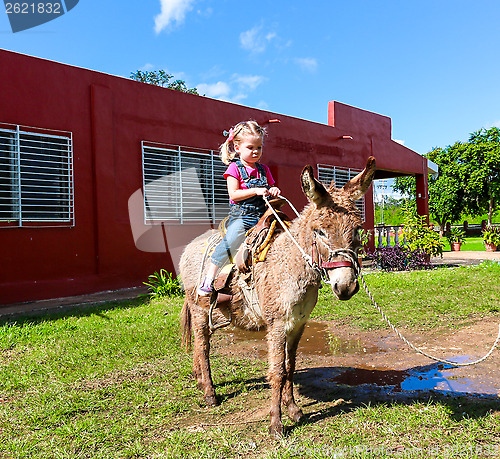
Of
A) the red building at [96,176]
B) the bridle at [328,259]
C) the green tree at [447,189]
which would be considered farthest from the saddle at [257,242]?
the green tree at [447,189]

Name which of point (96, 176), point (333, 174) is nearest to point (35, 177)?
point (96, 176)

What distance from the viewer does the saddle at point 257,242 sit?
121 inches

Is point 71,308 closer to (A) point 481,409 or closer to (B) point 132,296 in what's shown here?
Result: (B) point 132,296

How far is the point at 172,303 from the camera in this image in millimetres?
7562

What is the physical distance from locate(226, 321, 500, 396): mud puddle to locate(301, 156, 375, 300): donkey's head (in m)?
A: 1.69

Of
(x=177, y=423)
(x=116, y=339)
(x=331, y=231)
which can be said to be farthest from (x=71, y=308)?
(x=331, y=231)

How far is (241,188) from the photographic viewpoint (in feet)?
10.4

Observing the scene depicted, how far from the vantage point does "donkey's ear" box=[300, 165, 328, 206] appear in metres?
2.51

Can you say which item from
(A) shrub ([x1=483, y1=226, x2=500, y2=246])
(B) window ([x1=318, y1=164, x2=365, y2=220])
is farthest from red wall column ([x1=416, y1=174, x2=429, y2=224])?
(B) window ([x1=318, y1=164, x2=365, y2=220])

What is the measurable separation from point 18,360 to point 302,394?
333 centimetres

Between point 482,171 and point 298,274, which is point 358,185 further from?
point 482,171

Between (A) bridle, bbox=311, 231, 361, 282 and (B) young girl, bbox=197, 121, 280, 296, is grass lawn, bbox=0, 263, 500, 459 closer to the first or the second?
(B) young girl, bbox=197, 121, 280, 296

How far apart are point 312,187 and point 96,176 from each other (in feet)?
22.9

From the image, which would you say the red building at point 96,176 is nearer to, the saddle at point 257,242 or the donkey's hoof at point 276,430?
the saddle at point 257,242
